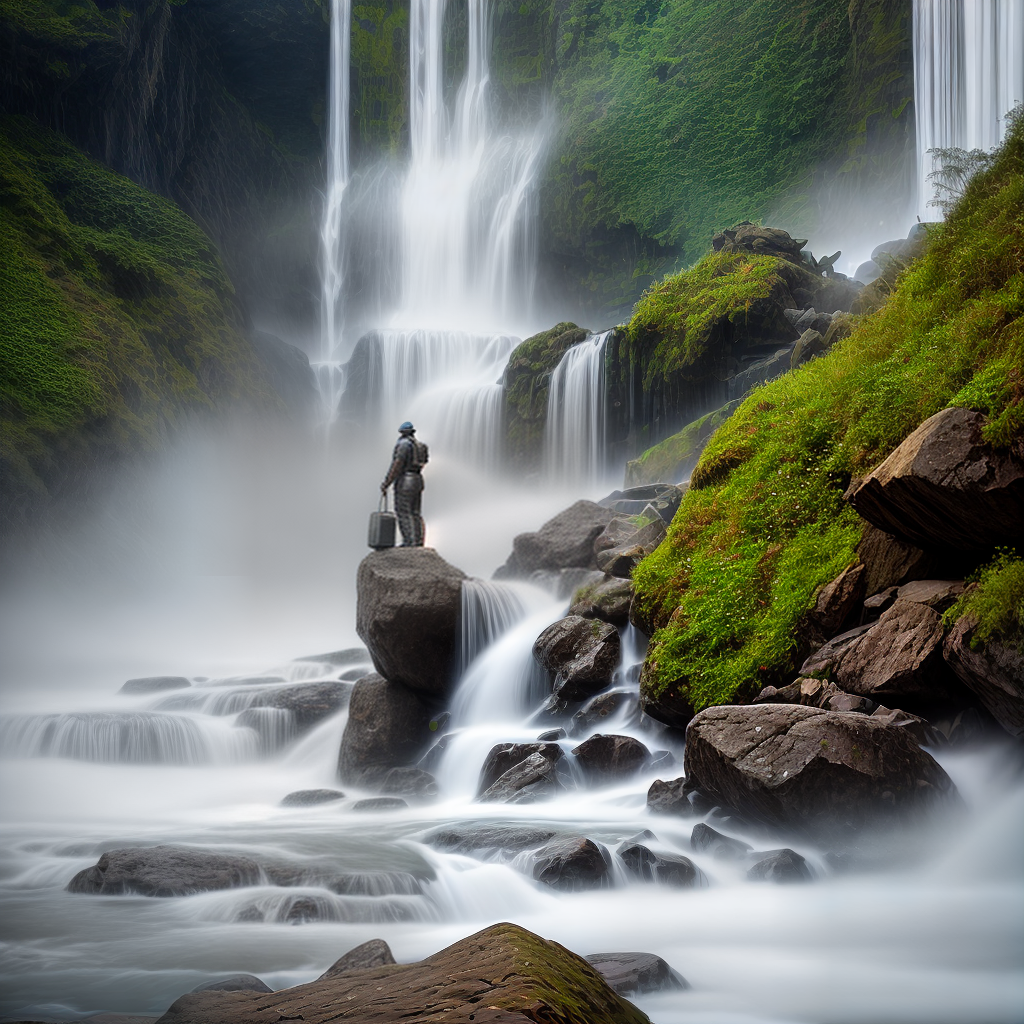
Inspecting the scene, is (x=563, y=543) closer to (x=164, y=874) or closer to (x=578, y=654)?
(x=578, y=654)

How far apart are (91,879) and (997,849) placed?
271 inches

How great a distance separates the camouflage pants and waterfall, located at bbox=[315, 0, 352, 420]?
109ft

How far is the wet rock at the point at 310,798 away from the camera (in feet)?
34.7

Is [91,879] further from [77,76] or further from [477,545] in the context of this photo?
[77,76]

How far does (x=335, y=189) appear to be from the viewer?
48938 millimetres

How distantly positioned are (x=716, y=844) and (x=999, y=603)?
2570mm

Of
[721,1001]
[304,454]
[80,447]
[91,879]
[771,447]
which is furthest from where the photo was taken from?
[304,454]

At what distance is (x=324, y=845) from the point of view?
320 inches

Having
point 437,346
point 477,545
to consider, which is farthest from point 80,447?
point 437,346

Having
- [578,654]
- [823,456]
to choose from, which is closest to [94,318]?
[578,654]

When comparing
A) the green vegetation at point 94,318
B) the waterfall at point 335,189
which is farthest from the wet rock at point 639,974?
the waterfall at point 335,189

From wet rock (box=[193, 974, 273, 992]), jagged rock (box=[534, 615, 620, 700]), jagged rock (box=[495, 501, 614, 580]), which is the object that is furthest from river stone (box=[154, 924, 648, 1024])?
jagged rock (box=[495, 501, 614, 580])

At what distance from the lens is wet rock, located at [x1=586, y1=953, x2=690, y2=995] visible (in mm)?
4383

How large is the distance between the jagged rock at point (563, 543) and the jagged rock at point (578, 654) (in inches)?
134
